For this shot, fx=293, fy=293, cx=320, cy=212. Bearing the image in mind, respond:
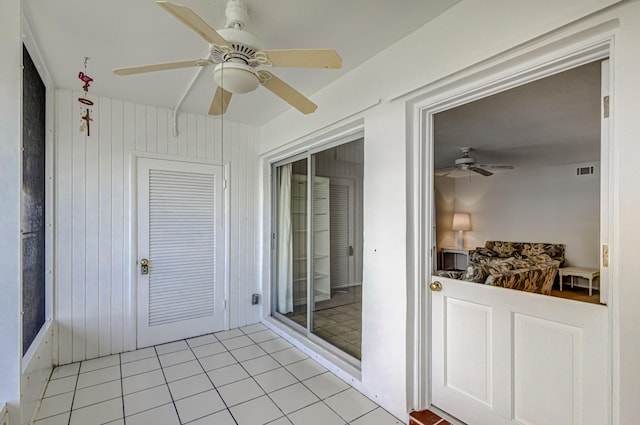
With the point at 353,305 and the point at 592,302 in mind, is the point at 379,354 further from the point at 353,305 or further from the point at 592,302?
the point at 592,302

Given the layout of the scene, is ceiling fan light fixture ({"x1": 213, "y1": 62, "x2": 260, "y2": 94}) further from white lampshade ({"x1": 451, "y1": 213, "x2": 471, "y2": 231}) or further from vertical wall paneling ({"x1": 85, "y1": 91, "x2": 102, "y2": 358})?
white lampshade ({"x1": 451, "y1": 213, "x2": 471, "y2": 231})

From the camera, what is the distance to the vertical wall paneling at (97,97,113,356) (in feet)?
9.51

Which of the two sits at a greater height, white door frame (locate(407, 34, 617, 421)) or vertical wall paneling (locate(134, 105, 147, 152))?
vertical wall paneling (locate(134, 105, 147, 152))

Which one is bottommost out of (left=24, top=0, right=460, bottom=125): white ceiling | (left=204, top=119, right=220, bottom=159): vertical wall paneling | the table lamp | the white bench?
the white bench

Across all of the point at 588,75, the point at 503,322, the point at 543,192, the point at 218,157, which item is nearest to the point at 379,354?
the point at 503,322

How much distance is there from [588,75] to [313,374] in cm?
310

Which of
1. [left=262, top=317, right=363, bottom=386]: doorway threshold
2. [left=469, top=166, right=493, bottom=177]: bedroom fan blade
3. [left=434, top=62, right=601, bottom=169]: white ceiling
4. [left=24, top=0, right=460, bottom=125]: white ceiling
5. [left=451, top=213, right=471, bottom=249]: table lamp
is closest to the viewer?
[left=24, top=0, right=460, bottom=125]: white ceiling

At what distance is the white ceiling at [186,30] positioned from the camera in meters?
1.67

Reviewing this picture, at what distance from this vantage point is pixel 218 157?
11.7 feet

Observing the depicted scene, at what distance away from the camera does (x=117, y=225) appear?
2.99 m

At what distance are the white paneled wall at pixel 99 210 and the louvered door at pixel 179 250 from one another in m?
0.14

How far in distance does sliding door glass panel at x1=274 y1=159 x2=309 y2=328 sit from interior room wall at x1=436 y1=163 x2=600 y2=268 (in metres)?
1.74

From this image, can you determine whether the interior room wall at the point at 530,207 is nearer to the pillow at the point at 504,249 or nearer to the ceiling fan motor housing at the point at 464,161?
the pillow at the point at 504,249

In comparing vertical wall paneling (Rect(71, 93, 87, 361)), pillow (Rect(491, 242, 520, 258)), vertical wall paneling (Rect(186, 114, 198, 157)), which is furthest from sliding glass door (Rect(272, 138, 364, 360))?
pillow (Rect(491, 242, 520, 258))
